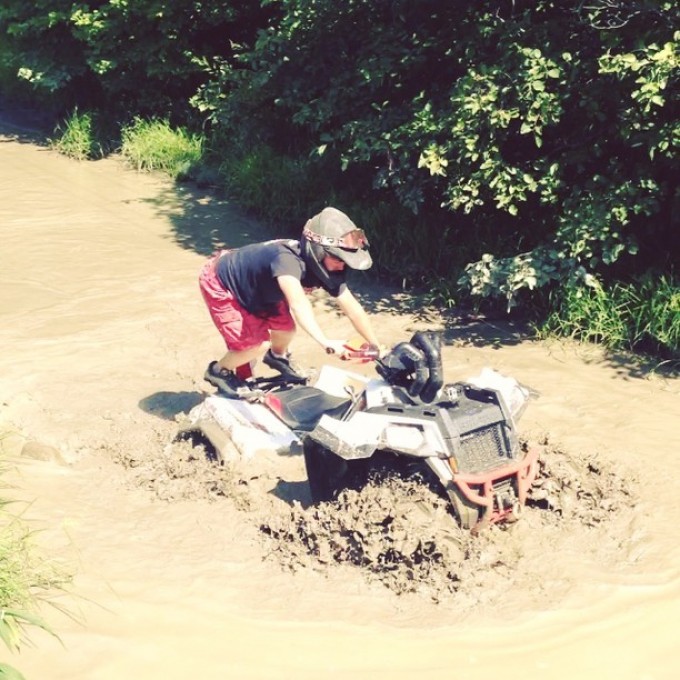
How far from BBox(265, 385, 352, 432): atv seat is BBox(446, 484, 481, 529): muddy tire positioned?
1.07 m

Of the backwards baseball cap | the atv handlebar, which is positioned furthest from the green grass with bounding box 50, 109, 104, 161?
the atv handlebar

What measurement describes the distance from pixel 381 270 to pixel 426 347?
13.7 ft

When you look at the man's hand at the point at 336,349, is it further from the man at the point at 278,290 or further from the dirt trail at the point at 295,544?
the dirt trail at the point at 295,544

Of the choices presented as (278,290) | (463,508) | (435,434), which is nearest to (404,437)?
(435,434)

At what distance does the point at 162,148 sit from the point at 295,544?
8380mm

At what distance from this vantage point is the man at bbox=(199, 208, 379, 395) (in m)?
5.13

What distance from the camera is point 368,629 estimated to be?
13.4ft

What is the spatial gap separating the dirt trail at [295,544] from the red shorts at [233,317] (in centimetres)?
72

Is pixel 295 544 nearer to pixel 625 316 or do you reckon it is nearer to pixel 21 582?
pixel 21 582

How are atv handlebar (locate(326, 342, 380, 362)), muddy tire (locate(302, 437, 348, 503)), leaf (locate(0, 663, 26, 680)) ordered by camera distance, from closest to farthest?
leaf (locate(0, 663, 26, 680)) < muddy tire (locate(302, 437, 348, 503)) < atv handlebar (locate(326, 342, 380, 362))

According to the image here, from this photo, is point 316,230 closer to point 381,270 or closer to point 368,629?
point 368,629

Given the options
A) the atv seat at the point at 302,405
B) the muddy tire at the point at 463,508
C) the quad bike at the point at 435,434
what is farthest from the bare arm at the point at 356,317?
the muddy tire at the point at 463,508

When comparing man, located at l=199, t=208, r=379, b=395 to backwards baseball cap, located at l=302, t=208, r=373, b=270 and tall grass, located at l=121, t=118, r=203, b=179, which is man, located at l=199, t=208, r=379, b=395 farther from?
tall grass, located at l=121, t=118, r=203, b=179

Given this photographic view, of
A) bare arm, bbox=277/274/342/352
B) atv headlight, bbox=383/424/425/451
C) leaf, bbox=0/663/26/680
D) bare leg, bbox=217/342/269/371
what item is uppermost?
bare arm, bbox=277/274/342/352
